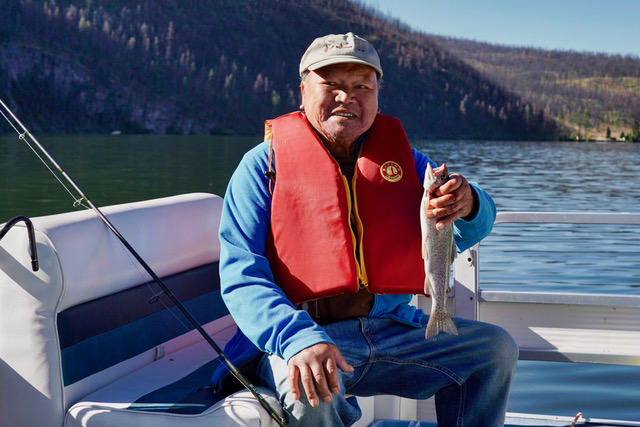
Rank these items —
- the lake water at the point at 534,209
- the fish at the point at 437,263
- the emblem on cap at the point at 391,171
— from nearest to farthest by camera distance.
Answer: the fish at the point at 437,263, the emblem on cap at the point at 391,171, the lake water at the point at 534,209

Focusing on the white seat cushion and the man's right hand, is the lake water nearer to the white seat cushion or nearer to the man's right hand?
the white seat cushion

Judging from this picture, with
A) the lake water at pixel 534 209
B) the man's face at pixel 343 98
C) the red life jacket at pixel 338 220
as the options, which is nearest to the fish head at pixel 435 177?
the red life jacket at pixel 338 220

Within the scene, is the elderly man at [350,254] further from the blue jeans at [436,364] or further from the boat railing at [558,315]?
the boat railing at [558,315]

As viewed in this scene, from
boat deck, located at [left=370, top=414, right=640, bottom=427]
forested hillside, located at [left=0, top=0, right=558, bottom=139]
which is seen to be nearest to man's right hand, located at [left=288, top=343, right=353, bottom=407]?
boat deck, located at [left=370, top=414, right=640, bottom=427]

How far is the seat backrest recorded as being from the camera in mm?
2299

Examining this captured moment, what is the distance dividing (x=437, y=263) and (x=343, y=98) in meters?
0.65

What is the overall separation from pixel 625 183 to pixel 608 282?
30259 mm

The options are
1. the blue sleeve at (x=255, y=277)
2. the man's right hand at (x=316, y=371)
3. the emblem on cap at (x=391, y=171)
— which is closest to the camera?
the man's right hand at (x=316, y=371)

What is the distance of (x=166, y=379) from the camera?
2584 mm

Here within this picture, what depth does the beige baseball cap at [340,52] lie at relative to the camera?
240 centimetres

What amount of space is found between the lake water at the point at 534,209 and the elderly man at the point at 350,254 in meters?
3.49

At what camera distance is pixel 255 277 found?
220cm

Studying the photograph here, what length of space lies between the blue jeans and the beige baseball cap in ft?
2.75

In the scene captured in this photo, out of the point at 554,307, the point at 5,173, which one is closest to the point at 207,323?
the point at 554,307
